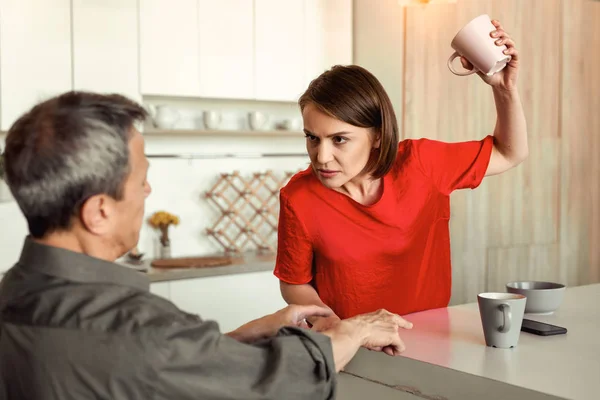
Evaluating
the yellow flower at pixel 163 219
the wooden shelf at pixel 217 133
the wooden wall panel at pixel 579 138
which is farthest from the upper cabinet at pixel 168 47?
the wooden wall panel at pixel 579 138

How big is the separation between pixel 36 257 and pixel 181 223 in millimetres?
2952

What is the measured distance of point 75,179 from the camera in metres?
1.04

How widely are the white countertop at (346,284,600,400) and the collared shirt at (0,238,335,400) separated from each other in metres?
0.33

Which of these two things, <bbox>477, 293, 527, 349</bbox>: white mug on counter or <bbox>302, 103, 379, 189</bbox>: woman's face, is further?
<bbox>302, 103, 379, 189</bbox>: woman's face

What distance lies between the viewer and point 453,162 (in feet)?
6.69

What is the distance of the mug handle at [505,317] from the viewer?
143 cm

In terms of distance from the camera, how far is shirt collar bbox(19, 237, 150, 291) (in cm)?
105

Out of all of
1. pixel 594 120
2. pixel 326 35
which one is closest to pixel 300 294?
pixel 326 35

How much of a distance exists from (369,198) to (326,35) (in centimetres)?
230

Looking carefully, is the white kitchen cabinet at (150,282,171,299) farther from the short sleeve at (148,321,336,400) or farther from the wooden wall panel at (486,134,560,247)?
the short sleeve at (148,321,336,400)

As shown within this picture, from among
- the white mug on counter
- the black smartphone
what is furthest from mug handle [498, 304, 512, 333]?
the black smartphone

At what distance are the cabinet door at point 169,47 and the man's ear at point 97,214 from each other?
2576mm

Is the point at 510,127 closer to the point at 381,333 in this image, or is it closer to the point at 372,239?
the point at 372,239

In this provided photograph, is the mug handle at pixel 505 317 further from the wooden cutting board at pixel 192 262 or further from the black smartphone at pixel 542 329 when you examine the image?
the wooden cutting board at pixel 192 262
